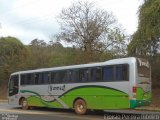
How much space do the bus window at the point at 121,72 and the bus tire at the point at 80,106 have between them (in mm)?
3227

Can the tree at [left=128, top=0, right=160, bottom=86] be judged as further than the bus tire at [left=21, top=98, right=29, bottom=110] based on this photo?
Yes

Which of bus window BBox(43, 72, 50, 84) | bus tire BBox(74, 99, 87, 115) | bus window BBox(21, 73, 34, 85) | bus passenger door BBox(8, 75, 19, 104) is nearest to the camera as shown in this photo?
bus tire BBox(74, 99, 87, 115)

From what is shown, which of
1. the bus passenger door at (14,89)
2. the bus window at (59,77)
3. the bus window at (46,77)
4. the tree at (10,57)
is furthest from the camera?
the tree at (10,57)

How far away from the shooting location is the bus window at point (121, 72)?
21125mm

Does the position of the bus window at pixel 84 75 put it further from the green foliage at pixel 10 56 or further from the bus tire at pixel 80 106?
the green foliage at pixel 10 56

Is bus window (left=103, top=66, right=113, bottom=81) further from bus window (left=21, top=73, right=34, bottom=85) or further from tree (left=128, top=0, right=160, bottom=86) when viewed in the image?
tree (left=128, top=0, right=160, bottom=86)

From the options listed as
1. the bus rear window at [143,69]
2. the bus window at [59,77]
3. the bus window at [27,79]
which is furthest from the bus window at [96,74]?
the bus window at [27,79]

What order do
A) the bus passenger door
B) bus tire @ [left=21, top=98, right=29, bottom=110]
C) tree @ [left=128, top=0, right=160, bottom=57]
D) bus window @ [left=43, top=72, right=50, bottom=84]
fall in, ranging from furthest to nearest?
tree @ [left=128, top=0, right=160, bottom=57]
the bus passenger door
bus tire @ [left=21, top=98, right=29, bottom=110]
bus window @ [left=43, top=72, right=50, bottom=84]

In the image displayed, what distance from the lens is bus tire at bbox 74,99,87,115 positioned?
930 inches

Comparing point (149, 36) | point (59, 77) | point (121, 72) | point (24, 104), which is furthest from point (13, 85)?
point (121, 72)

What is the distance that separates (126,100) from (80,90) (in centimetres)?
395

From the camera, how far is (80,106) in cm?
2406

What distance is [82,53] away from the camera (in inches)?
1647

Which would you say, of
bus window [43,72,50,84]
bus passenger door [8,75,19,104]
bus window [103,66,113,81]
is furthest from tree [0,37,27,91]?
bus window [103,66,113,81]
